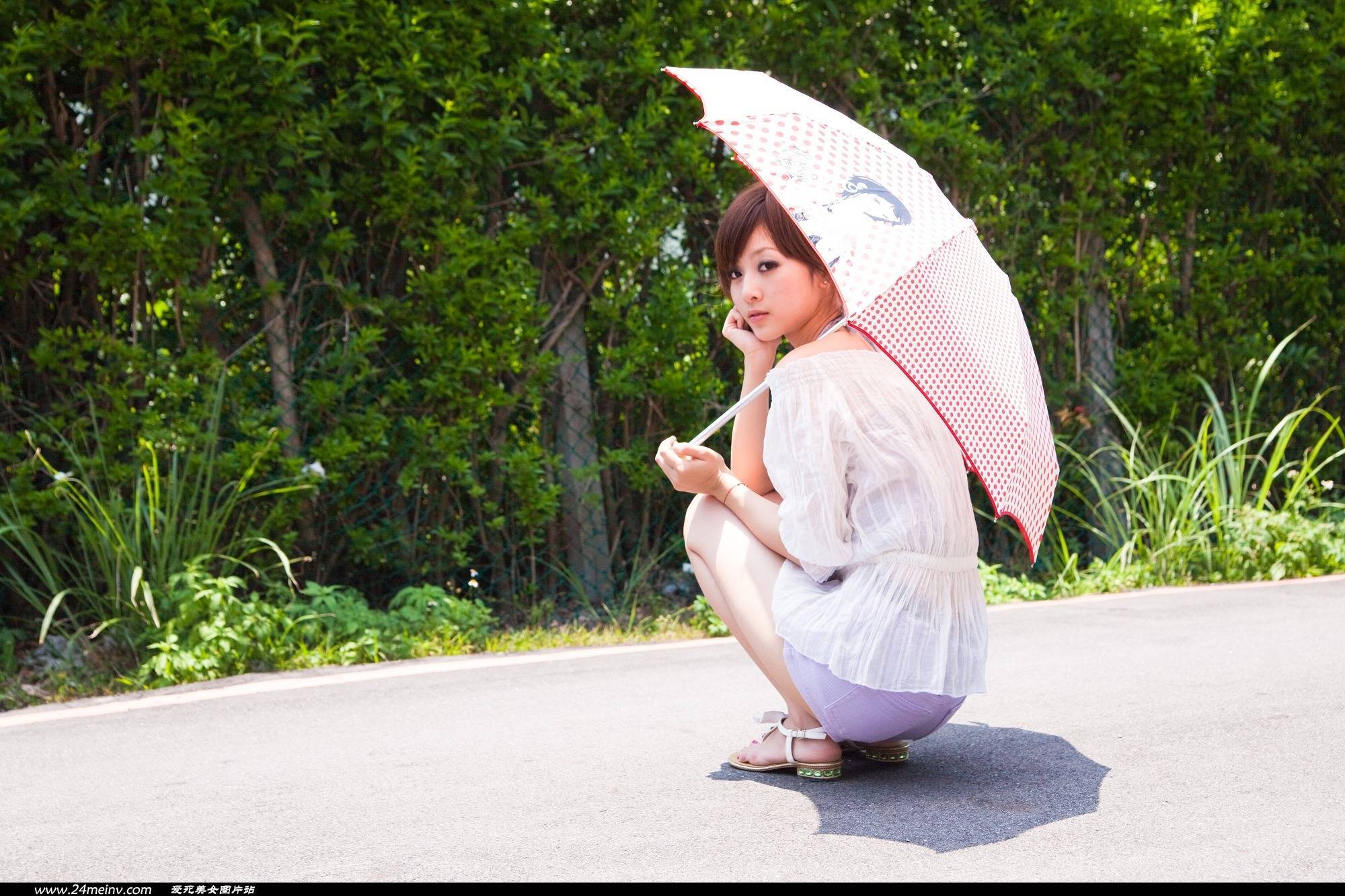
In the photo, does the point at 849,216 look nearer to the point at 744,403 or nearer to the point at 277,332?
the point at 744,403

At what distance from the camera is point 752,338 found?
322 centimetres

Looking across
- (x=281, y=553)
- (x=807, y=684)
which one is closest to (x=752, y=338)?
(x=807, y=684)

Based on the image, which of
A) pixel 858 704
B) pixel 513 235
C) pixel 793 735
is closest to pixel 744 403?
pixel 858 704

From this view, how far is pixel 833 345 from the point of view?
9.68 feet

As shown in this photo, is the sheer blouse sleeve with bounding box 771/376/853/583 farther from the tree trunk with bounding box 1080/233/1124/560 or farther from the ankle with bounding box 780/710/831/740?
the tree trunk with bounding box 1080/233/1124/560

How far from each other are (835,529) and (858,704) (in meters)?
0.40

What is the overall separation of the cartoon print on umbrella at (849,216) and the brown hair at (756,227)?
14 cm

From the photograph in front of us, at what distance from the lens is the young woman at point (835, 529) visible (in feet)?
9.42

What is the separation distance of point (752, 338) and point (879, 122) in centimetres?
327

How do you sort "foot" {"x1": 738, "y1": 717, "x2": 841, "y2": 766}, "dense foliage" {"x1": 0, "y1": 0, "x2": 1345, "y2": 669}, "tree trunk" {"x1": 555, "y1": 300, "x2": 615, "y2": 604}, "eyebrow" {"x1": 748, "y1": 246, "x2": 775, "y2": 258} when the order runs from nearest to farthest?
1. "eyebrow" {"x1": 748, "y1": 246, "x2": 775, "y2": 258}
2. "foot" {"x1": 738, "y1": 717, "x2": 841, "y2": 766}
3. "dense foliage" {"x1": 0, "y1": 0, "x2": 1345, "y2": 669}
4. "tree trunk" {"x1": 555, "y1": 300, "x2": 615, "y2": 604}

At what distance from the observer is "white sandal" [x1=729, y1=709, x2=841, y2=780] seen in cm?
313

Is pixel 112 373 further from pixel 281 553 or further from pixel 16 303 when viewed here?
pixel 281 553

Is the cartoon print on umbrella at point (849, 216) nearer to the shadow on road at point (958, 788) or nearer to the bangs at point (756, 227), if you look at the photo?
the bangs at point (756, 227)

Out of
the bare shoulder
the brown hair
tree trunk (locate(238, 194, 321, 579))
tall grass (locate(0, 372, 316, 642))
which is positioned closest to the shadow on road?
the bare shoulder
